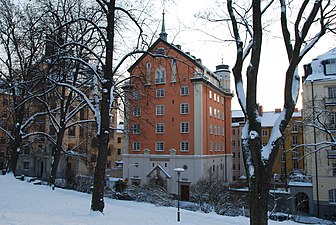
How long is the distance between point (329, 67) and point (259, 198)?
93.1ft

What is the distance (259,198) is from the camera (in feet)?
25.5

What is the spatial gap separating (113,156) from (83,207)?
49.1 meters

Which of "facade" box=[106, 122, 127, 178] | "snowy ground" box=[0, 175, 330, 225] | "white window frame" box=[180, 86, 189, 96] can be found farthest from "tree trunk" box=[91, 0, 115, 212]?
"facade" box=[106, 122, 127, 178]

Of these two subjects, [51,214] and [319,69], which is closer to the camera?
[51,214]

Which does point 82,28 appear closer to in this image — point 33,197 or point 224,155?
point 33,197

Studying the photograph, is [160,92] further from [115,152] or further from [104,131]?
[104,131]

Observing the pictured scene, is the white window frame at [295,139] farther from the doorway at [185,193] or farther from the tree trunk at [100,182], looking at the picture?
the tree trunk at [100,182]

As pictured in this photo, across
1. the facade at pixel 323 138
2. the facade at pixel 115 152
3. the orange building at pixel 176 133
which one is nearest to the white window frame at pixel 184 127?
the orange building at pixel 176 133

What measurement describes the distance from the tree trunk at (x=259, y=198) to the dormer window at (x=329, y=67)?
90.7 feet

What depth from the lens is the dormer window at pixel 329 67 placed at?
31125 millimetres

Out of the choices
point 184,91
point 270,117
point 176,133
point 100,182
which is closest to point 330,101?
point 184,91

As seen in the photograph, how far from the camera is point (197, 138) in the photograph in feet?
127

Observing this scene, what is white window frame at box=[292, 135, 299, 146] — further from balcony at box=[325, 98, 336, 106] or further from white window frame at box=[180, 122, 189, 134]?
balcony at box=[325, 98, 336, 106]

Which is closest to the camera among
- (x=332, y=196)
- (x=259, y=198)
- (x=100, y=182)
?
(x=259, y=198)
